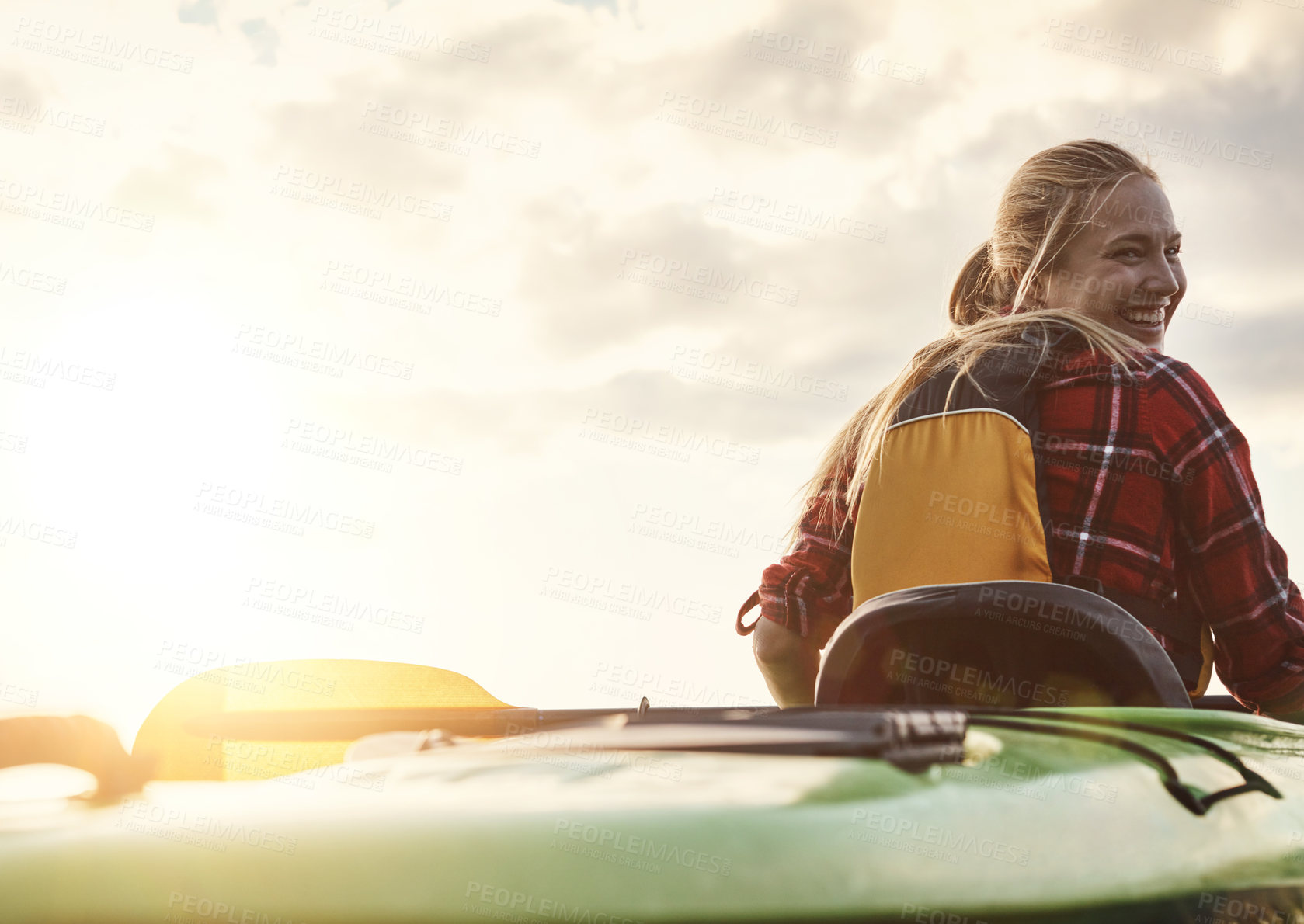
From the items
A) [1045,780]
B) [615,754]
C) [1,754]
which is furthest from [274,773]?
[1045,780]

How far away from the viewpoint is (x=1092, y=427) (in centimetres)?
170

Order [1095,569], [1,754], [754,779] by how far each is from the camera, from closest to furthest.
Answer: [754,779]
[1,754]
[1095,569]

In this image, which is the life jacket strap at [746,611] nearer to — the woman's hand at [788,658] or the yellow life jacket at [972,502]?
the woman's hand at [788,658]

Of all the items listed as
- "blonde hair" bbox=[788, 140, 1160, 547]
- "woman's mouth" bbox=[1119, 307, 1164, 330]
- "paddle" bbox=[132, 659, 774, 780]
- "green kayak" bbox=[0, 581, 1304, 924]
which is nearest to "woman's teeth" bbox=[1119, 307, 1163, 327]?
"woman's mouth" bbox=[1119, 307, 1164, 330]

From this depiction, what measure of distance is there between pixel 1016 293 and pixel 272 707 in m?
1.75

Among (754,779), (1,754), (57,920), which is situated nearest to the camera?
(57,920)

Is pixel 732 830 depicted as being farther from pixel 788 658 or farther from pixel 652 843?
pixel 788 658

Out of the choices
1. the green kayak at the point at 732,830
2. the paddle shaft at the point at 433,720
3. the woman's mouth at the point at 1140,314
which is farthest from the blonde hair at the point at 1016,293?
the green kayak at the point at 732,830

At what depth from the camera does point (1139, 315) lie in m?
2.12

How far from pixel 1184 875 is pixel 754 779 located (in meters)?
0.43

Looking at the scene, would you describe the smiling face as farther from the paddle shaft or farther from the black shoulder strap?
the paddle shaft

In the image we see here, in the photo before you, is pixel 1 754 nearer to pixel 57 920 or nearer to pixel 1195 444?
pixel 57 920

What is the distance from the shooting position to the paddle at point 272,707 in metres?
1.65

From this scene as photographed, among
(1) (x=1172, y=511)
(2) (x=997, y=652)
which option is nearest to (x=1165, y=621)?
(1) (x=1172, y=511)
